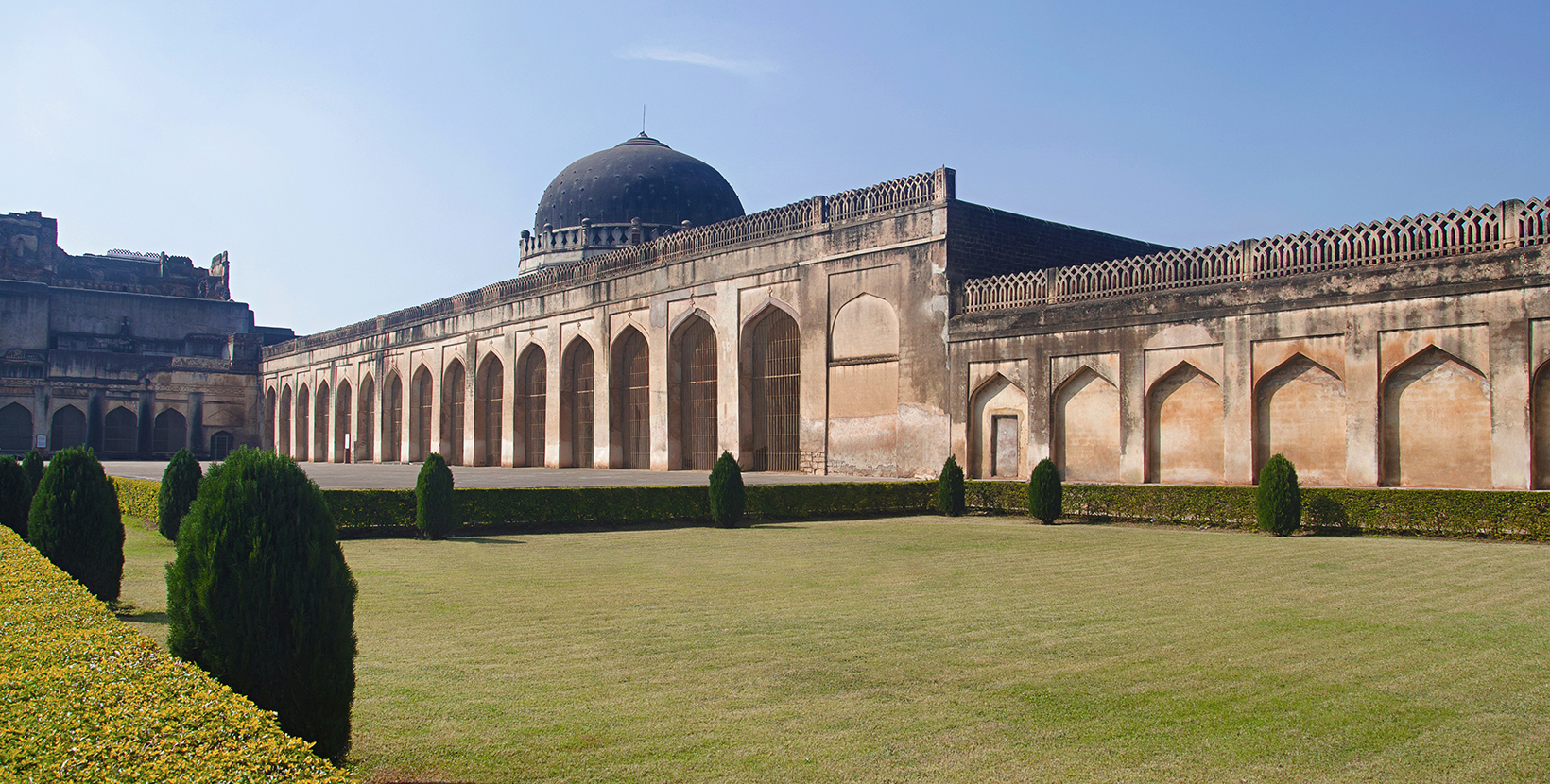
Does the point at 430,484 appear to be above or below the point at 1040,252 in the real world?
below

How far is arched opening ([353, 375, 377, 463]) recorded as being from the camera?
41.1 meters

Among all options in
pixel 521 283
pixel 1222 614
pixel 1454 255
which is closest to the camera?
pixel 1222 614

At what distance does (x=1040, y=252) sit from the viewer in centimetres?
2203

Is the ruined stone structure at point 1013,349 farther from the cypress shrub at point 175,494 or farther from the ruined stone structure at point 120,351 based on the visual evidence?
the ruined stone structure at point 120,351

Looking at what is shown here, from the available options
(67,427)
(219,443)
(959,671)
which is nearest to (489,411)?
(219,443)

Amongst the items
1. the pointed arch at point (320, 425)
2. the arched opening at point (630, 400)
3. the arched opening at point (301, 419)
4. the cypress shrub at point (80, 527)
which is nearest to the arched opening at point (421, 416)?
the pointed arch at point (320, 425)

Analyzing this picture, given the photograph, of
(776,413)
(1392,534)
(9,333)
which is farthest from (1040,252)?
(9,333)

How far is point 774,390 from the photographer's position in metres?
24.1

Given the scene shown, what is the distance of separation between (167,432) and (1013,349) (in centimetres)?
4018

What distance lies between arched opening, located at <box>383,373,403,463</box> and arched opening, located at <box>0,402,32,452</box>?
1524cm

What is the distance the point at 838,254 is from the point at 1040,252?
3.94m

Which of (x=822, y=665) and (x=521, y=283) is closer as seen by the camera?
(x=822, y=665)

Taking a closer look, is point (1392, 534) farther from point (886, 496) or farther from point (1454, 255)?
point (886, 496)

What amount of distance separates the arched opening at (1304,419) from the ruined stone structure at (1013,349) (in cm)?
3
